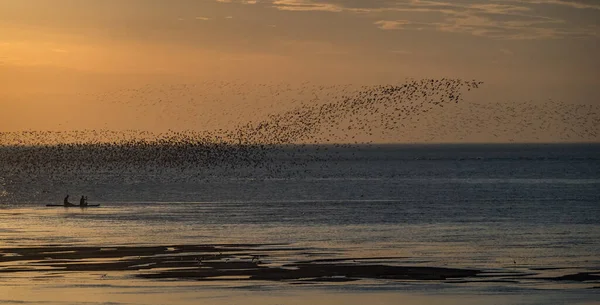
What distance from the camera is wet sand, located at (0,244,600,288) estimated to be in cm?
3841

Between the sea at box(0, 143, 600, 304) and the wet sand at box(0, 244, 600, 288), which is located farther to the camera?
the wet sand at box(0, 244, 600, 288)

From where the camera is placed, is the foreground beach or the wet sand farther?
the wet sand

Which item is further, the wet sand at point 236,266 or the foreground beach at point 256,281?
the wet sand at point 236,266

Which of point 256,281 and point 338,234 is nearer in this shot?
point 256,281

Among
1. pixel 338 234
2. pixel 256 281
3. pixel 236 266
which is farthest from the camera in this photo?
pixel 338 234

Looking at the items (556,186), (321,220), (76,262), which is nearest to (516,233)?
(321,220)

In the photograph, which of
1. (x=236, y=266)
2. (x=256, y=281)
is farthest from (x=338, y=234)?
(x=256, y=281)

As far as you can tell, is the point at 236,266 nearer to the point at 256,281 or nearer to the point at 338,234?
the point at 256,281

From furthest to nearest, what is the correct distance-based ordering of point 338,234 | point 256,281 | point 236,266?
1. point 338,234
2. point 236,266
3. point 256,281

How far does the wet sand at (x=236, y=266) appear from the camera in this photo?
38.4m

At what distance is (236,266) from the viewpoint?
137ft

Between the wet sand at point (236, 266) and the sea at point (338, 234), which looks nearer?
the sea at point (338, 234)

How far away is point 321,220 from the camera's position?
221ft

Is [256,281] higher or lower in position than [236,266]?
higher
